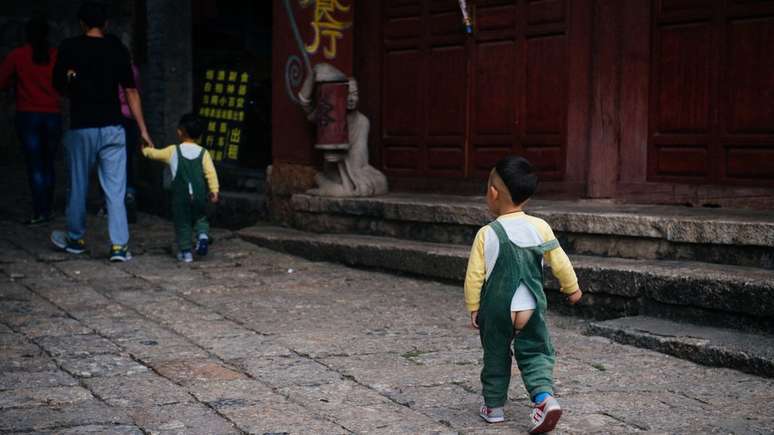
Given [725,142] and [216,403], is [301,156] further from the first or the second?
[216,403]

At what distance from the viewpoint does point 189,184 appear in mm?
8242

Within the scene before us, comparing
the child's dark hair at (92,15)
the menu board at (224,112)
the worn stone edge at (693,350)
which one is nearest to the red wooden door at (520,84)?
the worn stone edge at (693,350)

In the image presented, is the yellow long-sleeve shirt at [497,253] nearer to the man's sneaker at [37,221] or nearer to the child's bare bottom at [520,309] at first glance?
the child's bare bottom at [520,309]

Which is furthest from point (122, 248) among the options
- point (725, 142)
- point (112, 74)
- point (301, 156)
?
point (725, 142)

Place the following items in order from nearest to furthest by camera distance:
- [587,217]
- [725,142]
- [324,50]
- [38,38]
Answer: [587,217] < [725,142] < [324,50] < [38,38]

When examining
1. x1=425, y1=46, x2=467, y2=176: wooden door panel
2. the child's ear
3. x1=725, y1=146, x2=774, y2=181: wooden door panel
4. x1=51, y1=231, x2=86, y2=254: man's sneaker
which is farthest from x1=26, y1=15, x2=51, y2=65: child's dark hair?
the child's ear

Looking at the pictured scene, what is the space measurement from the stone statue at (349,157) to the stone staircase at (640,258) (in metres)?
0.43

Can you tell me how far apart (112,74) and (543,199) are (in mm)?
3578

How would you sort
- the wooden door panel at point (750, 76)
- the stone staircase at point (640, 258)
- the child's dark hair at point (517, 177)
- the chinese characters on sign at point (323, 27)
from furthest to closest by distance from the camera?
the chinese characters on sign at point (323, 27)
the wooden door panel at point (750, 76)
the stone staircase at point (640, 258)
the child's dark hair at point (517, 177)

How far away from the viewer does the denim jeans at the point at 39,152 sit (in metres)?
10.2

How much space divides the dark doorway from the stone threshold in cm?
327

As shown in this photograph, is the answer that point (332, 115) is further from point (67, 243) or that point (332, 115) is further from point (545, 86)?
point (67, 243)

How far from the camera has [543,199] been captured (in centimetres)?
823

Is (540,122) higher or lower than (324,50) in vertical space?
lower
